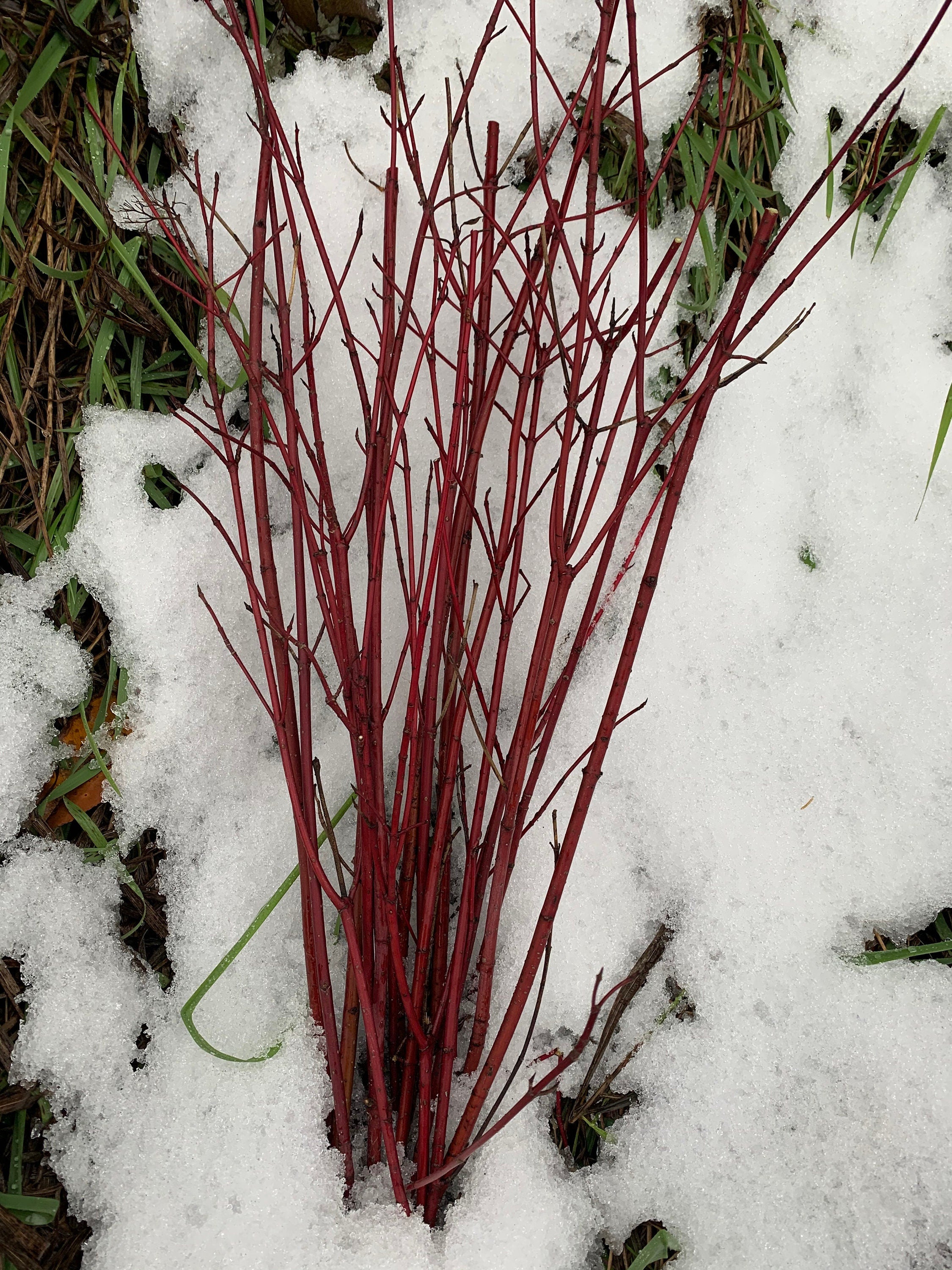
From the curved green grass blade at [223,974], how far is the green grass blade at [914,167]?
1054 mm

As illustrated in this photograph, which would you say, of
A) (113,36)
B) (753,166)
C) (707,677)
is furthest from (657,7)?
(707,677)

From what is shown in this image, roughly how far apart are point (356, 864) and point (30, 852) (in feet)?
1.51

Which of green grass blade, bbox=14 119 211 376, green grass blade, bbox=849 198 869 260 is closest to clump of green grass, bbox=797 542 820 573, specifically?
green grass blade, bbox=849 198 869 260

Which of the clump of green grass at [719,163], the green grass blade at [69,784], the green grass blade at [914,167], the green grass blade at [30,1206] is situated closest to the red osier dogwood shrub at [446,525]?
the clump of green grass at [719,163]

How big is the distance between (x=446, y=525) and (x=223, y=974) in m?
0.68

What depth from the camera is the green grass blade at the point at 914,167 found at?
123 cm

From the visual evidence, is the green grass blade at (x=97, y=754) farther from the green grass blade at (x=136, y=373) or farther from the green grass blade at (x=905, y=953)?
the green grass blade at (x=905, y=953)

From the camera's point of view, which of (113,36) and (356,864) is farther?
(113,36)

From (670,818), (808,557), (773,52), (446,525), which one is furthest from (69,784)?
(773,52)

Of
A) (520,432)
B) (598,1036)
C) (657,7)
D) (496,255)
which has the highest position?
(657,7)

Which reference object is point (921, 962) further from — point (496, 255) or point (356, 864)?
point (496, 255)

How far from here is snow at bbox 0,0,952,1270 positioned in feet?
3.77

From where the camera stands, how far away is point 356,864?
3.60ft

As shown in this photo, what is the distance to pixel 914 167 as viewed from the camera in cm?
124
